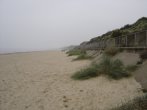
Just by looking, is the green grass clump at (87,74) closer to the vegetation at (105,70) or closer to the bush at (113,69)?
the vegetation at (105,70)

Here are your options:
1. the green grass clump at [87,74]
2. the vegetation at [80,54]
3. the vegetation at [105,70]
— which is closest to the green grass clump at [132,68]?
the vegetation at [105,70]

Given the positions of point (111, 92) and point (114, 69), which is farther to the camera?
point (114, 69)

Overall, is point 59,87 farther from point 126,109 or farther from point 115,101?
point 126,109

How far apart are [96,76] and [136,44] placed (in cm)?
478

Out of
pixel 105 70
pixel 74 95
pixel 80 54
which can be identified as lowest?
pixel 74 95

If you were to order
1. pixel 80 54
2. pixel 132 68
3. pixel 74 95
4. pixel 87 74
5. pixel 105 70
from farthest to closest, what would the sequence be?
pixel 80 54
pixel 87 74
pixel 105 70
pixel 132 68
pixel 74 95

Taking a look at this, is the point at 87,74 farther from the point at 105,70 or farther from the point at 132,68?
the point at 132,68

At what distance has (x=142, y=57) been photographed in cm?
741

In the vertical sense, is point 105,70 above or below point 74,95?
above

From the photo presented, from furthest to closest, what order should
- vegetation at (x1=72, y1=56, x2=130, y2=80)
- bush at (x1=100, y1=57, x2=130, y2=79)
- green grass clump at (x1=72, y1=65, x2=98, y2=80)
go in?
green grass clump at (x1=72, y1=65, x2=98, y2=80)
vegetation at (x1=72, y1=56, x2=130, y2=80)
bush at (x1=100, y1=57, x2=130, y2=79)

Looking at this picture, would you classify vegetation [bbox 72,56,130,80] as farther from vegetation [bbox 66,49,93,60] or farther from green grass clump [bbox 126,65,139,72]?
vegetation [bbox 66,49,93,60]

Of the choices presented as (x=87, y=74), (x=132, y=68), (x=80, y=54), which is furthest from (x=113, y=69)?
(x=80, y=54)

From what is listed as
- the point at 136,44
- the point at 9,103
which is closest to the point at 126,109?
the point at 9,103

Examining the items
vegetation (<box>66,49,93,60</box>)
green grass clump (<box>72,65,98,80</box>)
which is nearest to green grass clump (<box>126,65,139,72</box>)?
green grass clump (<box>72,65,98,80</box>)
